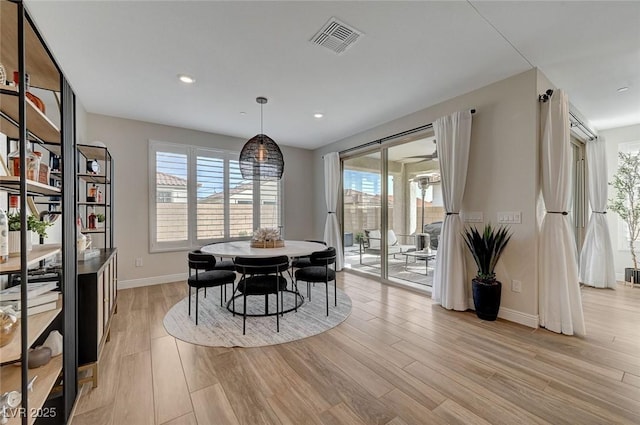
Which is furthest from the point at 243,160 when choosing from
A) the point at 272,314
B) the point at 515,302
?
the point at 515,302

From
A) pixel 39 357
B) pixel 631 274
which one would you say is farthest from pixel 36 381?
pixel 631 274

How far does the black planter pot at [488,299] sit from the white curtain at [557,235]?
0.39 m

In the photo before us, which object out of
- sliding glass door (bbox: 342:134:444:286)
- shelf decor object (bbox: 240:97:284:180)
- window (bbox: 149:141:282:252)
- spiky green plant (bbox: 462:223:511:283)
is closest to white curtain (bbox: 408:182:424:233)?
sliding glass door (bbox: 342:134:444:286)

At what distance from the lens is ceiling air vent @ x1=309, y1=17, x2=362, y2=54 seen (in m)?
2.11

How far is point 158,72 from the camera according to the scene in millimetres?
2803

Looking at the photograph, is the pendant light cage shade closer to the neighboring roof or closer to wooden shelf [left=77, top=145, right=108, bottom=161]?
wooden shelf [left=77, top=145, right=108, bottom=161]

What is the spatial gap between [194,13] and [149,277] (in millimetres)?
3912

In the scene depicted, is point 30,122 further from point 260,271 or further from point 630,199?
point 630,199

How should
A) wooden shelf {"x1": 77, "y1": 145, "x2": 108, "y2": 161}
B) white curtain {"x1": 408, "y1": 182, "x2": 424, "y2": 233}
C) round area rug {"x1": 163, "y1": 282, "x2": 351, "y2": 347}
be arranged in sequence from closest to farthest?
round area rug {"x1": 163, "y1": 282, "x2": 351, "y2": 347} → wooden shelf {"x1": 77, "y1": 145, "x2": 108, "y2": 161} → white curtain {"x1": 408, "y1": 182, "x2": 424, "y2": 233}

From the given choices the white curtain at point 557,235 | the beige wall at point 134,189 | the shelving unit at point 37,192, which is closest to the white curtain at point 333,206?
the beige wall at point 134,189

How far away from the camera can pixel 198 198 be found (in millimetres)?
4789

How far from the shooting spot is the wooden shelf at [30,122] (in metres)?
1.26

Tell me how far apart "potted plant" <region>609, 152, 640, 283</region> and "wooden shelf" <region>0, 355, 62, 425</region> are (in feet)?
22.1

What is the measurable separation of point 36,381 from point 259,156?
8.19 ft
